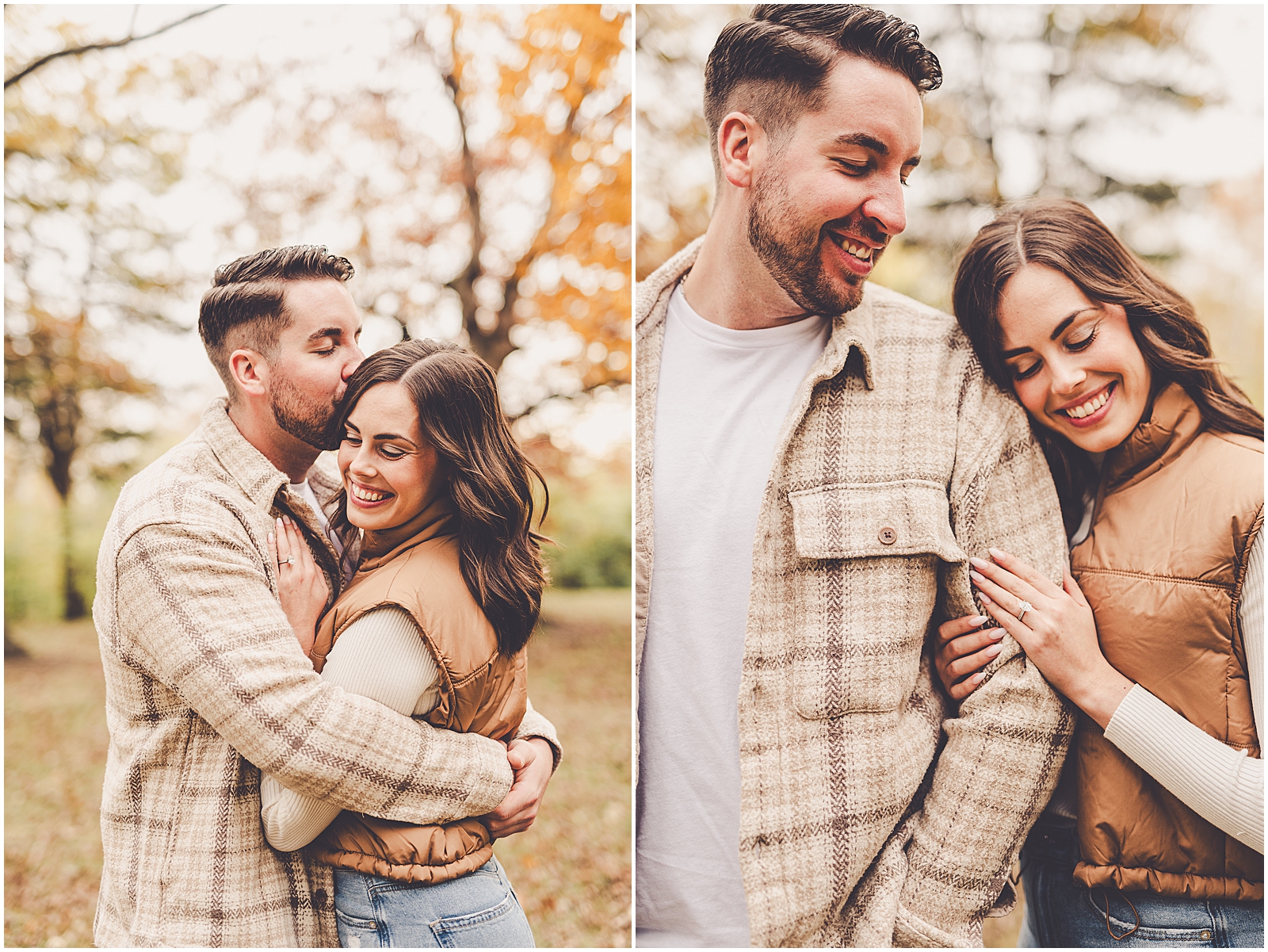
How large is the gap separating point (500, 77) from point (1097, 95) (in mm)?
2310

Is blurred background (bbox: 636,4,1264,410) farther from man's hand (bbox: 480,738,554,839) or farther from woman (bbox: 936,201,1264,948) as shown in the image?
man's hand (bbox: 480,738,554,839)

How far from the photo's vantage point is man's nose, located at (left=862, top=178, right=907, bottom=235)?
5.52ft

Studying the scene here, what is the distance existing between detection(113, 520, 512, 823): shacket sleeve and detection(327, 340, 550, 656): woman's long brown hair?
0.95 ft

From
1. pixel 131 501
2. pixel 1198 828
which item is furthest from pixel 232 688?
pixel 1198 828

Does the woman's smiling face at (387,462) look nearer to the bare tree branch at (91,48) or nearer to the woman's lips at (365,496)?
the woman's lips at (365,496)

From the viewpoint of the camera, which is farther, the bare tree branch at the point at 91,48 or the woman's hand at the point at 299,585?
the bare tree branch at the point at 91,48

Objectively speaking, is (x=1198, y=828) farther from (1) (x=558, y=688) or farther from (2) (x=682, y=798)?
(1) (x=558, y=688)

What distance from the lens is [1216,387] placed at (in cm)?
167

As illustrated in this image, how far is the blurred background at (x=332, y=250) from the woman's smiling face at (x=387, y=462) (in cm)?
151

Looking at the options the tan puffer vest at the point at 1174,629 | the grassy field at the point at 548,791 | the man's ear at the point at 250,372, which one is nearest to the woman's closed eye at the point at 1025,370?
the tan puffer vest at the point at 1174,629

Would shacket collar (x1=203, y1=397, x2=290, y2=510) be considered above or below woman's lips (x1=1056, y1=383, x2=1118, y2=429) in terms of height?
below

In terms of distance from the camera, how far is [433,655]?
161 centimetres

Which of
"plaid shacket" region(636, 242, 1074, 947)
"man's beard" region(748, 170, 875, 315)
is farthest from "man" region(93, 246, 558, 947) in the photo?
"man's beard" region(748, 170, 875, 315)

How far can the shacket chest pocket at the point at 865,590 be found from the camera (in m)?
1.63
